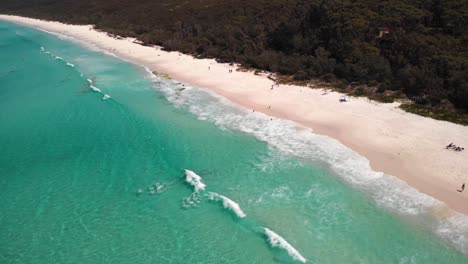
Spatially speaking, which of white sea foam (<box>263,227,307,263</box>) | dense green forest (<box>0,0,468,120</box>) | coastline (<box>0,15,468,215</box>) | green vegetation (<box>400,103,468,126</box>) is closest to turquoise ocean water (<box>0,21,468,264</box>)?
white sea foam (<box>263,227,307,263</box>)

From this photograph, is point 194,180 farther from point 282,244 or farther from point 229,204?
point 282,244

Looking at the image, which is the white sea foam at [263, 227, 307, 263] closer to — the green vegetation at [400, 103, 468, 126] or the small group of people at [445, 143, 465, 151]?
the small group of people at [445, 143, 465, 151]

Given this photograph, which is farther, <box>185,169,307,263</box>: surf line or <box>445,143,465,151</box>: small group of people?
<box>445,143,465,151</box>: small group of people

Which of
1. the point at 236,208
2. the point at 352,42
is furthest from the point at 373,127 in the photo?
the point at 352,42

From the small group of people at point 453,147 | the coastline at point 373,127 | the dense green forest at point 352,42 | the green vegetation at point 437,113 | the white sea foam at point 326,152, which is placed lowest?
the white sea foam at point 326,152

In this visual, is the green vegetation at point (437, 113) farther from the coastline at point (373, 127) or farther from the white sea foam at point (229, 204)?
the white sea foam at point (229, 204)

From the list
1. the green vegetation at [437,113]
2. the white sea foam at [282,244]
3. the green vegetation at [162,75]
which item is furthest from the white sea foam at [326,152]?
the green vegetation at [437,113]

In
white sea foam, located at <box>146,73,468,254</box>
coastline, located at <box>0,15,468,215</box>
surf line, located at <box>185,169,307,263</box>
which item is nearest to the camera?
surf line, located at <box>185,169,307,263</box>
